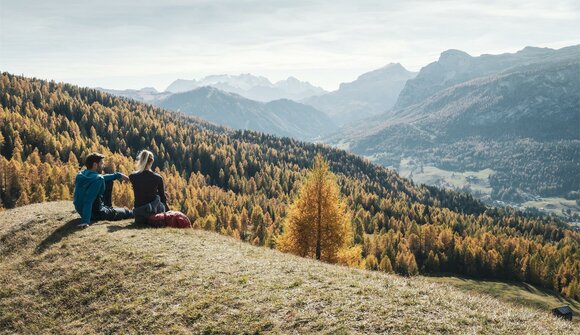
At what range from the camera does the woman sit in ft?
84.0

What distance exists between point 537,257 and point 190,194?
473 feet

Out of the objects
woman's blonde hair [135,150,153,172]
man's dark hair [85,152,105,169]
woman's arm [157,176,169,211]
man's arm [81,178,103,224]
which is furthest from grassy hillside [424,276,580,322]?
man's dark hair [85,152,105,169]

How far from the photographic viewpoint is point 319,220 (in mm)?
52156

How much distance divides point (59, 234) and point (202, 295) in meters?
14.2

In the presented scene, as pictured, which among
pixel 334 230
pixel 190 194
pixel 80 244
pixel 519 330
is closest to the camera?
pixel 519 330

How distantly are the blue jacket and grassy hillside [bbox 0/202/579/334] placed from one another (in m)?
1.89

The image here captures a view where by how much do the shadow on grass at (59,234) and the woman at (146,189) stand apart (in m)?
4.08

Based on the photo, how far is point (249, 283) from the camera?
17953 millimetres

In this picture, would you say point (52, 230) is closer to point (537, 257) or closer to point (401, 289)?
point (401, 289)

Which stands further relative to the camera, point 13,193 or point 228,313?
point 13,193

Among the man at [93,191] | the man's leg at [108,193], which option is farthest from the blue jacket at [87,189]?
the man's leg at [108,193]

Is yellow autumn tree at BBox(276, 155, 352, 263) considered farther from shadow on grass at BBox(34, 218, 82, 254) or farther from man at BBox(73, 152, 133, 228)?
shadow on grass at BBox(34, 218, 82, 254)

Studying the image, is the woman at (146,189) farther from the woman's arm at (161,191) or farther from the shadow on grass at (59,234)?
the shadow on grass at (59,234)

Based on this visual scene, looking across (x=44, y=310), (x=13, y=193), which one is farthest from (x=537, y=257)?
(x=13, y=193)
